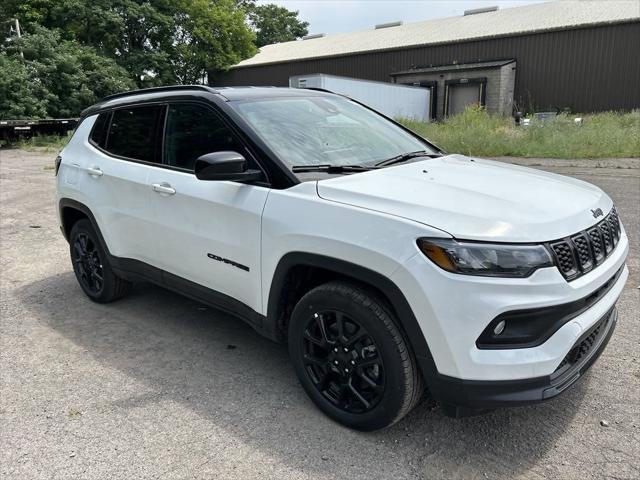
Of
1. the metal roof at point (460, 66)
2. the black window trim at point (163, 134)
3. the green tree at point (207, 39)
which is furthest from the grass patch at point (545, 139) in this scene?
the green tree at point (207, 39)

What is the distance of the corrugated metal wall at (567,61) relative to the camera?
2697cm

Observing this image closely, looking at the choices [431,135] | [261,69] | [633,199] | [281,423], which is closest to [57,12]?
[261,69]

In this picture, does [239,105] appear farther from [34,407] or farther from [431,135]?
[431,135]

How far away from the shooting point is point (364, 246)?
8.11 feet

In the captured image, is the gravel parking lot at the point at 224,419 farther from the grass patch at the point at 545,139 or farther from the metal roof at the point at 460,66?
the metal roof at the point at 460,66

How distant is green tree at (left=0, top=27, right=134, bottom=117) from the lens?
951 inches

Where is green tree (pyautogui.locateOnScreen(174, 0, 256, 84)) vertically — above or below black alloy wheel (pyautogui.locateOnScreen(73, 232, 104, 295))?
above

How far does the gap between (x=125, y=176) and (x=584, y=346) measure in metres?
3.26

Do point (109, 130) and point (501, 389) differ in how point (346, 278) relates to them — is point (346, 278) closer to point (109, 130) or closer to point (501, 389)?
point (501, 389)

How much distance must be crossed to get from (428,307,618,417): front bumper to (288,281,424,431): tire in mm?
190

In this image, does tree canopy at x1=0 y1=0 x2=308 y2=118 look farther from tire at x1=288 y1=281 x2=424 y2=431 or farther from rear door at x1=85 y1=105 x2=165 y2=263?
tire at x1=288 y1=281 x2=424 y2=431

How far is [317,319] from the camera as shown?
110 inches

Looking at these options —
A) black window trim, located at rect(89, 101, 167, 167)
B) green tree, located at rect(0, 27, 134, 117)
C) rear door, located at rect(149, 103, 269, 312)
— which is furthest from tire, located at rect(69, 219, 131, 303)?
green tree, located at rect(0, 27, 134, 117)

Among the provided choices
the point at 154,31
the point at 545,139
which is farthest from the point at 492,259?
the point at 154,31
